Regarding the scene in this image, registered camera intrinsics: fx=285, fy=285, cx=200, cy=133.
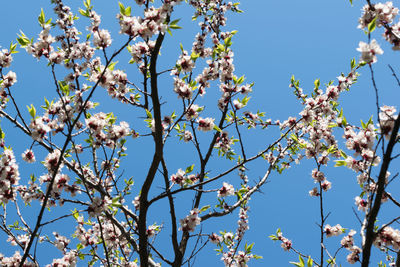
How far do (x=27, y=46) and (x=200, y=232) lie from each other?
3.67 meters

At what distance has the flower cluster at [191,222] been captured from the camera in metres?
4.53

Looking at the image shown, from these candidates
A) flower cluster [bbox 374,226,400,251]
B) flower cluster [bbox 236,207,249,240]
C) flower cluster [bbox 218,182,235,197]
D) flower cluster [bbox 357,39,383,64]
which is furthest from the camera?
flower cluster [bbox 236,207,249,240]

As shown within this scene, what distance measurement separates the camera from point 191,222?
4.54 metres

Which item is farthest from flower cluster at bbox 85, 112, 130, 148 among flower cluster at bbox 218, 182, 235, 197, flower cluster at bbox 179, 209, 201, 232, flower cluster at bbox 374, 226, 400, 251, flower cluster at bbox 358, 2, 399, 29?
flower cluster at bbox 374, 226, 400, 251

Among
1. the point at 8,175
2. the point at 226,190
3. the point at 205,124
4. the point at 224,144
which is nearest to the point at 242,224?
the point at 224,144

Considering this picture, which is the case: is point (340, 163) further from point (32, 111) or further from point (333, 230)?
point (32, 111)

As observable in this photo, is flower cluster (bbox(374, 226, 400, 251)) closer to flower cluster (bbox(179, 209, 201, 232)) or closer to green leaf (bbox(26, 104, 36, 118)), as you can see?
flower cluster (bbox(179, 209, 201, 232))

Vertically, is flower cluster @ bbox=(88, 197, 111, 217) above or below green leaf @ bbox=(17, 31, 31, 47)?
below

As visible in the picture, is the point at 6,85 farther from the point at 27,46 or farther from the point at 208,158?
the point at 208,158

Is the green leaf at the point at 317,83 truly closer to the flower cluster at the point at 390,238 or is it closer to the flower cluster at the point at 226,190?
the flower cluster at the point at 226,190

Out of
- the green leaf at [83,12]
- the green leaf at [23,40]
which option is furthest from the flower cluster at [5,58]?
the green leaf at [83,12]

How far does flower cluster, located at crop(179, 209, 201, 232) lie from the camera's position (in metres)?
4.53

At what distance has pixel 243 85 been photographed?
4.89 m

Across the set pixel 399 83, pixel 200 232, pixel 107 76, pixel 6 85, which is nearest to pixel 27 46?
pixel 6 85
